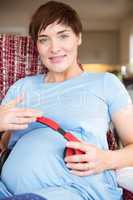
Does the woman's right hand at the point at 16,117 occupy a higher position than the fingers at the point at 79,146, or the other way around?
the woman's right hand at the point at 16,117

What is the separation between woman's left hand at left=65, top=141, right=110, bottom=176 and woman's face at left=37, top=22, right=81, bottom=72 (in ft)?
0.97

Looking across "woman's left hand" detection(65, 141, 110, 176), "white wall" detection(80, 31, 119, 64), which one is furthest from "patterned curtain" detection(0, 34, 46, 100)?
"white wall" detection(80, 31, 119, 64)

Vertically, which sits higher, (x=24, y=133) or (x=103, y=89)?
(x=103, y=89)

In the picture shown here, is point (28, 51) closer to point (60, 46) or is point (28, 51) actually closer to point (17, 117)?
point (60, 46)

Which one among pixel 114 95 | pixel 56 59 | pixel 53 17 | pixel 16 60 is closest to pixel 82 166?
pixel 114 95

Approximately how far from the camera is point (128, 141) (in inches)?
41.1

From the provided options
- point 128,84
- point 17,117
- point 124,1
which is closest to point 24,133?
point 17,117

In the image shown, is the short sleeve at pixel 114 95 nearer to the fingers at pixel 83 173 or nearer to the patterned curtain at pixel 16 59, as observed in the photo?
the fingers at pixel 83 173

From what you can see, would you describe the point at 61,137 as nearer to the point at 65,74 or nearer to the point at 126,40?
the point at 65,74

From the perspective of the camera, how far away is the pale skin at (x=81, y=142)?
94 cm

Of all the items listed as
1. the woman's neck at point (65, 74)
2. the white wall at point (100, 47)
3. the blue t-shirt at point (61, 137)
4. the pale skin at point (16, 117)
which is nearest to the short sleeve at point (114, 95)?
the blue t-shirt at point (61, 137)

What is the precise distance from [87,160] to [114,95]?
23 cm

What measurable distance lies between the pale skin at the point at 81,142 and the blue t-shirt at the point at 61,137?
3 cm

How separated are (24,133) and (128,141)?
1.00 ft
